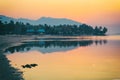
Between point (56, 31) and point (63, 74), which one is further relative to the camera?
point (56, 31)

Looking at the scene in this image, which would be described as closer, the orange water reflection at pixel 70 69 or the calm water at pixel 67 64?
the orange water reflection at pixel 70 69

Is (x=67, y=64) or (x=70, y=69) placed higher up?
(x=70, y=69)

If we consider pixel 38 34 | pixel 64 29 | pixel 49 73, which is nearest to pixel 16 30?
pixel 38 34

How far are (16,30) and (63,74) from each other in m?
113

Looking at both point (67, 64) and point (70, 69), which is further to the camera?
point (67, 64)

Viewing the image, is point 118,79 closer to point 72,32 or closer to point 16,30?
point 16,30

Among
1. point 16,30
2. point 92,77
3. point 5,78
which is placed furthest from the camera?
point 16,30

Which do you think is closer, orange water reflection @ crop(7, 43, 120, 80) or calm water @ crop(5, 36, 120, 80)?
orange water reflection @ crop(7, 43, 120, 80)

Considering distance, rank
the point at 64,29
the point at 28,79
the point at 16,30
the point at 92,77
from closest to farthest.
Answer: the point at 28,79
the point at 92,77
the point at 16,30
the point at 64,29

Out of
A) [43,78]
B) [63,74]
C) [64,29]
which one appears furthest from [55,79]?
[64,29]

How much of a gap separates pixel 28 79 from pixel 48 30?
502 feet

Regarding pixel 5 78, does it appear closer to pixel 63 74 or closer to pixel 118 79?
pixel 63 74

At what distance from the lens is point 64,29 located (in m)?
186

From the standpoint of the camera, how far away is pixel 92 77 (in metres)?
18.7
